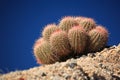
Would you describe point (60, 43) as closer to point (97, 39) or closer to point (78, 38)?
point (78, 38)

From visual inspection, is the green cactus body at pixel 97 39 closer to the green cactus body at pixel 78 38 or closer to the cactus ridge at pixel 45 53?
the green cactus body at pixel 78 38

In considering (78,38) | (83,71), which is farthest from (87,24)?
(83,71)

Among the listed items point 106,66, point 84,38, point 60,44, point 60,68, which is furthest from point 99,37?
point 60,68

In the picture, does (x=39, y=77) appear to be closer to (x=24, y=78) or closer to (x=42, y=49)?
(x=24, y=78)

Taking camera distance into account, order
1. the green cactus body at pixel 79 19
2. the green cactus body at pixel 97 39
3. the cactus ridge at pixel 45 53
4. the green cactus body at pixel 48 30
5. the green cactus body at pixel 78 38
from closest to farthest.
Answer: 1. the green cactus body at pixel 78 38
2. the cactus ridge at pixel 45 53
3. the green cactus body at pixel 97 39
4. the green cactus body at pixel 48 30
5. the green cactus body at pixel 79 19

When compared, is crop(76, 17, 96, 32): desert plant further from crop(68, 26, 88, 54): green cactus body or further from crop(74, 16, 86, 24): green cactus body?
crop(68, 26, 88, 54): green cactus body

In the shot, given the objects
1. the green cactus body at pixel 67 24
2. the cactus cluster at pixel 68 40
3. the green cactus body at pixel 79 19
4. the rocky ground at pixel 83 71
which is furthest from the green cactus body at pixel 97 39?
the rocky ground at pixel 83 71
